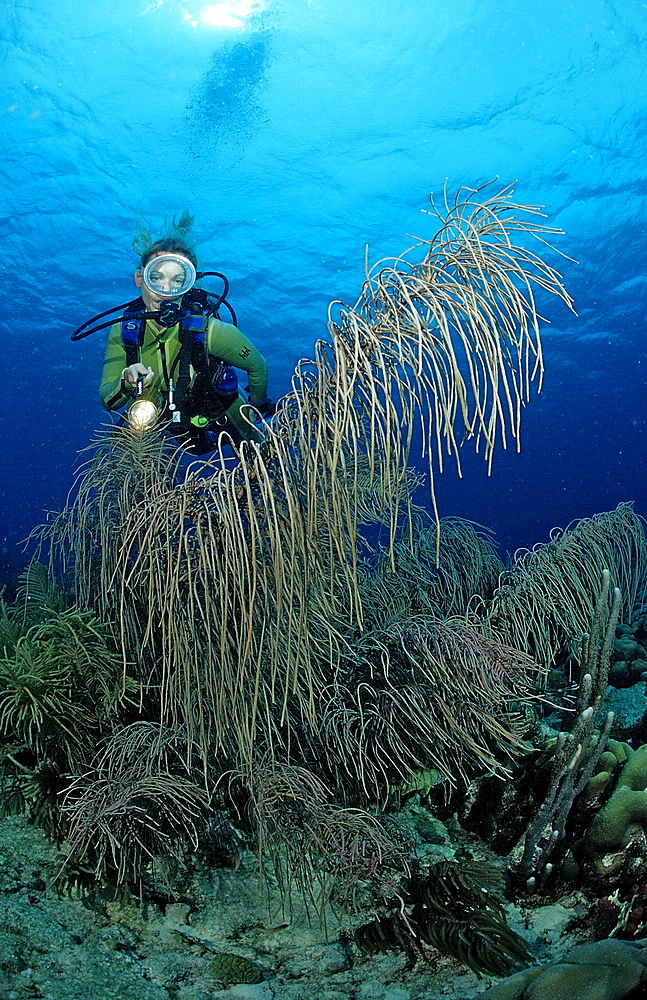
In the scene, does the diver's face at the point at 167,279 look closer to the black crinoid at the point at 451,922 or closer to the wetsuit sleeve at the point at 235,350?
the wetsuit sleeve at the point at 235,350

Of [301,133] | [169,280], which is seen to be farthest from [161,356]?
[301,133]

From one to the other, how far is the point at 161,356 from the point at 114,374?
52 centimetres

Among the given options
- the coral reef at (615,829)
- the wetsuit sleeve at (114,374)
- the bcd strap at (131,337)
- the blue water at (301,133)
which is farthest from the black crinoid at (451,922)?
the blue water at (301,133)

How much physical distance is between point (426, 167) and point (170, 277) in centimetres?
1902

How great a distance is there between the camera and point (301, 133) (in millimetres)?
20469

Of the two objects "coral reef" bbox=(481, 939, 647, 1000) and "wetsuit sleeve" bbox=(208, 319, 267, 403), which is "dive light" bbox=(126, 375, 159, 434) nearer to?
"wetsuit sleeve" bbox=(208, 319, 267, 403)

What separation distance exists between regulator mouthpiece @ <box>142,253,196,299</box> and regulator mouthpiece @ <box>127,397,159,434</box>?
1944 mm

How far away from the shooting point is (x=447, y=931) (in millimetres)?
2629

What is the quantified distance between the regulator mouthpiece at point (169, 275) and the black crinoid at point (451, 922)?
5147 millimetres

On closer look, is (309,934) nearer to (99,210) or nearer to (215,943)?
(215,943)

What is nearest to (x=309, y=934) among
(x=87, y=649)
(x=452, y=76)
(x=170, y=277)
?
(x=87, y=649)

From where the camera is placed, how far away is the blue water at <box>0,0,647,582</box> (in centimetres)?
1761

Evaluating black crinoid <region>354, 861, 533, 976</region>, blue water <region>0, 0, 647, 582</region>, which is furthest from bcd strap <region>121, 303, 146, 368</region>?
blue water <region>0, 0, 647, 582</region>

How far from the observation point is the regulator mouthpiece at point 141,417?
3.84 metres
